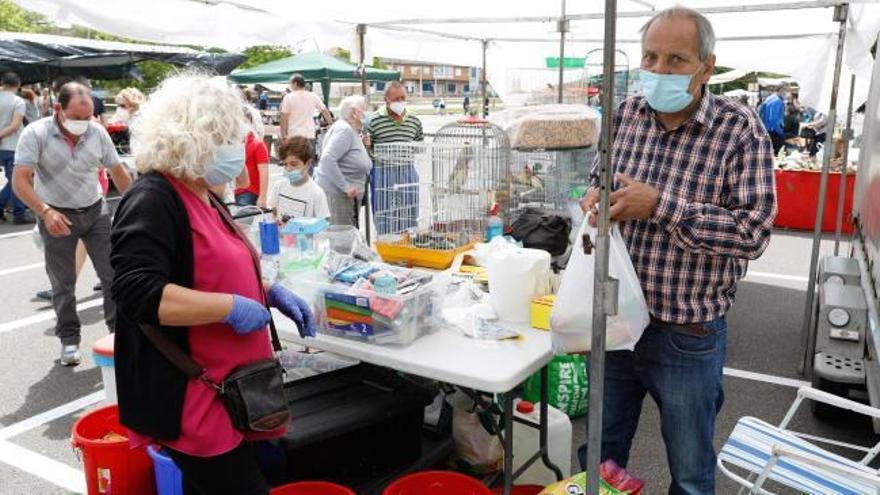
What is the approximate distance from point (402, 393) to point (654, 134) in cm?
136

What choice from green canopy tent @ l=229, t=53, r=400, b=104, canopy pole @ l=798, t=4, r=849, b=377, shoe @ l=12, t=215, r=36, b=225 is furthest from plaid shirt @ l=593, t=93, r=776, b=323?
green canopy tent @ l=229, t=53, r=400, b=104

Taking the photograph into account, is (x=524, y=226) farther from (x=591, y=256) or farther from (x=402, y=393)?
(x=591, y=256)

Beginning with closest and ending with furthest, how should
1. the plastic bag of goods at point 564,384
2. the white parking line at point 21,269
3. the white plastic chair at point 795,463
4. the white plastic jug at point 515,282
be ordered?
the white plastic chair at point 795,463
the white plastic jug at point 515,282
the plastic bag of goods at point 564,384
the white parking line at point 21,269

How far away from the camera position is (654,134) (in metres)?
2.02

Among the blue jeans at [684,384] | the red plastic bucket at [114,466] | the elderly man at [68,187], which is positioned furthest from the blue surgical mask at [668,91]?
the elderly man at [68,187]

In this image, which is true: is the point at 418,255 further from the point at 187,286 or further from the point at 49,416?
the point at 49,416

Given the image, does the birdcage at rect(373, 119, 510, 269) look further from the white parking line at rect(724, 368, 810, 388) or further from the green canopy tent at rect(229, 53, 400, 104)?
the green canopy tent at rect(229, 53, 400, 104)

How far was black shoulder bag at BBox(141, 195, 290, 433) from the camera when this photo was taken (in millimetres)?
1749

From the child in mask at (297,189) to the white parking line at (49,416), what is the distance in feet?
5.33

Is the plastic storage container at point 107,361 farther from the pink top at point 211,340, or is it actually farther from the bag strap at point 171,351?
the bag strap at point 171,351

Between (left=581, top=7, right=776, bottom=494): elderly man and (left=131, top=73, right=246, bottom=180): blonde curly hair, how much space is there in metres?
1.07

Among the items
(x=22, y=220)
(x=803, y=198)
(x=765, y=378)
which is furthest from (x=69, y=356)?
(x=803, y=198)

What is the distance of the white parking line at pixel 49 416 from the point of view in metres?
3.65

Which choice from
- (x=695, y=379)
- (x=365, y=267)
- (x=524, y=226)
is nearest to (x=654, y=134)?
(x=695, y=379)
